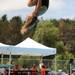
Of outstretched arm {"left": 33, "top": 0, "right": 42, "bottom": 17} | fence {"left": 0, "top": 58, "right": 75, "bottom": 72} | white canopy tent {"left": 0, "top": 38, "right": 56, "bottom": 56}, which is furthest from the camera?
fence {"left": 0, "top": 58, "right": 75, "bottom": 72}

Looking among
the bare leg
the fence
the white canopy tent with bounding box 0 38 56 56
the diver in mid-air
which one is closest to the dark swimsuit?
the diver in mid-air

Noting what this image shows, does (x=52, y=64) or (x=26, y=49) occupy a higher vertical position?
(x=26, y=49)

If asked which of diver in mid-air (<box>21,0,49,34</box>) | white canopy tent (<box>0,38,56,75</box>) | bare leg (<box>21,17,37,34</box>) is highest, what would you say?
white canopy tent (<box>0,38,56,75</box>)

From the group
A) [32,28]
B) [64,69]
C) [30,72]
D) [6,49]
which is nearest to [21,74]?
[30,72]

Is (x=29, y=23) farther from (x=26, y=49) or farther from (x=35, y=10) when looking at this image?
(x=26, y=49)

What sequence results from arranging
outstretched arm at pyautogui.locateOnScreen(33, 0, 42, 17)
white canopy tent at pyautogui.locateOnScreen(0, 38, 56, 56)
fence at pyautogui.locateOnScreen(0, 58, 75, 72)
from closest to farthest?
outstretched arm at pyautogui.locateOnScreen(33, 0, 42, 17)
white canopy tent at pyautogui.locateOnScreen(0, 38, 56, 56)
fence at pyautogui.locateOnScreen(0, 58, 75, 72)

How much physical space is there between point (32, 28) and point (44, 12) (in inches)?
5.3

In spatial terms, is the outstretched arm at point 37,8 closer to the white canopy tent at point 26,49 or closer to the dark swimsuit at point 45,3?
the dark swimsuit at point 45,3

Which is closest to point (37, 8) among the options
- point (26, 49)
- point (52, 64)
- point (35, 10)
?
point (35, 10)

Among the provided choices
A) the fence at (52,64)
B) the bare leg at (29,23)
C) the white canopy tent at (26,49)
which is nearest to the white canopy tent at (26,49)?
the white canopy tent at (26,49)

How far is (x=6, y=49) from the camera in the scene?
14.0 meters

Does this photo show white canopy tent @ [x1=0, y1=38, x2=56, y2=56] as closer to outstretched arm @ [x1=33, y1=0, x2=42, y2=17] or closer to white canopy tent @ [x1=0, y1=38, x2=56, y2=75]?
white canopy tent @ [x1=0, y1=38, x2=56, y2=75]

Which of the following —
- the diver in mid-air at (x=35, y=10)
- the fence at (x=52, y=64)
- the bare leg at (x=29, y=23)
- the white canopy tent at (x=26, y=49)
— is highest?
the white canopy tent at (x=26, y=49)

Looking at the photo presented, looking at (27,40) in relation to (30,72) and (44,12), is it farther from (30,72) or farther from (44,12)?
(44,12)
